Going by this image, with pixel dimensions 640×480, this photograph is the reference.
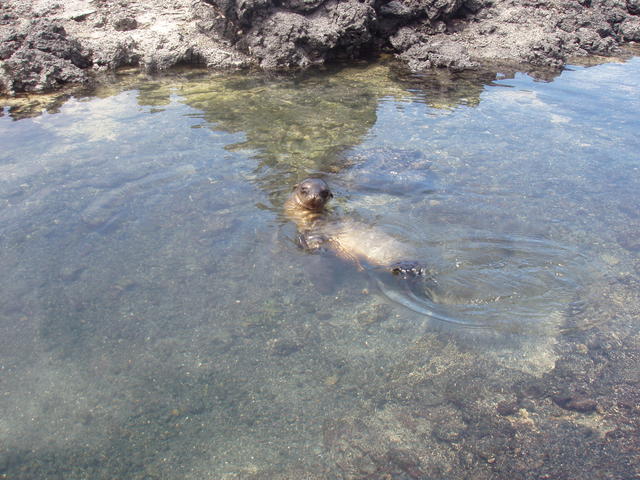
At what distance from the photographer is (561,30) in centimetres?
1302

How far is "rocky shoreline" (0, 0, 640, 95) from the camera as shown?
34.6ft

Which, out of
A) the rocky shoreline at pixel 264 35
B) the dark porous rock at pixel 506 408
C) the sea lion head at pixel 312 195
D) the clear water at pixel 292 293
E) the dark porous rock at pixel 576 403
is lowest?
the dark porous rock at pixel 576 403

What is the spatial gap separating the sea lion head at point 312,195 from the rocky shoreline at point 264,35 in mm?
6443

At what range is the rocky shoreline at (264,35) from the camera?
34.6 ft

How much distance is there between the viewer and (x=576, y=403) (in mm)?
3734

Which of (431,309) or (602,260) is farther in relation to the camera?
(602,260)

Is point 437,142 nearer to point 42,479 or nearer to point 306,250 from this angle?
point 306,250

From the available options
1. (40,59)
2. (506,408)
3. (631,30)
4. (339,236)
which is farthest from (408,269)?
(631,30)

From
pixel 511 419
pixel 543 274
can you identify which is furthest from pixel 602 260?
pixel 511 419

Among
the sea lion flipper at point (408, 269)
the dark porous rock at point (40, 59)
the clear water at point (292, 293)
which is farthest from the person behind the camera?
the dark porous rock at point (40, 59)

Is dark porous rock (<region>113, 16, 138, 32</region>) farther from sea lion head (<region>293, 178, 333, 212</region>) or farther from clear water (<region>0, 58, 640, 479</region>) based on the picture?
sea lion head (<region>293, 178, 333, 212</region>)

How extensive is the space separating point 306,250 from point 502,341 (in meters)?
2.16

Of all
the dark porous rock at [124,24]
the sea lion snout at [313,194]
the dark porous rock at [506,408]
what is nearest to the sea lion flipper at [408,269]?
the sea lion snout at [313,194]

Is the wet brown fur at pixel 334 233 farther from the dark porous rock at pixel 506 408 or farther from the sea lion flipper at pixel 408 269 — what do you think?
the dark porous rock at pixel 506 408
